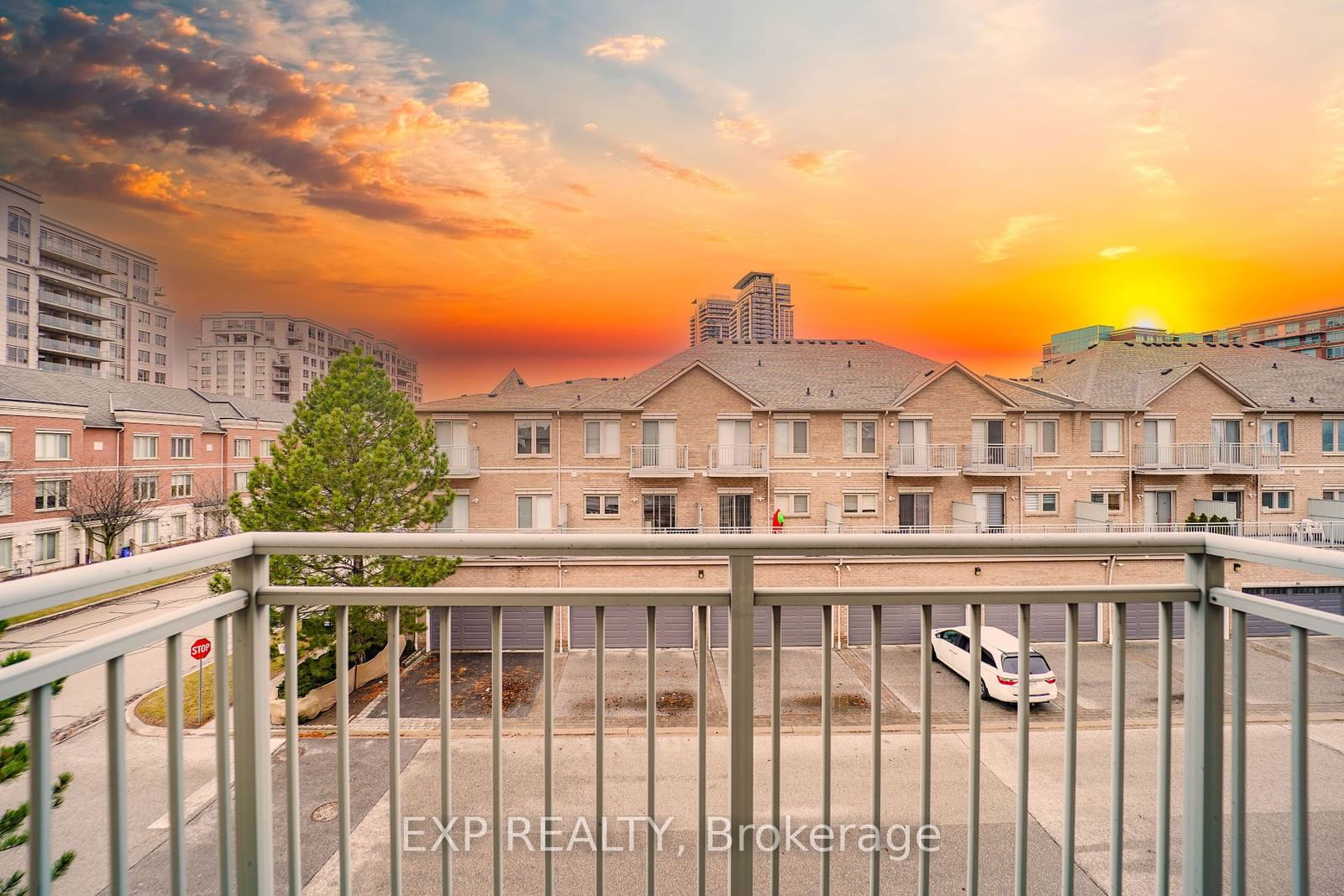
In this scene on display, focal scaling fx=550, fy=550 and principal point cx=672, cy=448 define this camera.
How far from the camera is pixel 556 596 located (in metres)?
1.23

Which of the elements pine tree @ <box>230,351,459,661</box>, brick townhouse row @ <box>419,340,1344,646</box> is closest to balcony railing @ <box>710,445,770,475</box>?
brick townhouse row @ <box>419,340,1344,646</box>

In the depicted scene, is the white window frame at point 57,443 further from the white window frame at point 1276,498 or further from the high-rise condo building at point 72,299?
the white window frame at point 1276,498

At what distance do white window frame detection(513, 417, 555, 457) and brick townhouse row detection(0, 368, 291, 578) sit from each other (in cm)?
545

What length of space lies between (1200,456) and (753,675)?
19072 millimetres

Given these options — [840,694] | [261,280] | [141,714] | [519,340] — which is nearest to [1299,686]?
[141,714]

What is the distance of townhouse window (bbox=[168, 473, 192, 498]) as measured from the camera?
62.8 ft

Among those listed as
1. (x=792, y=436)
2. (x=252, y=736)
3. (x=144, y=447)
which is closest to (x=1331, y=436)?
(x=792, y=436)

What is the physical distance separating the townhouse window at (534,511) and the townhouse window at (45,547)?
13241mm

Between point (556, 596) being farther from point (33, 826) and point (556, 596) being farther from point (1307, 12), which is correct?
point (1307, 12)

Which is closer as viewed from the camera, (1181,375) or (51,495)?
(1181,375)

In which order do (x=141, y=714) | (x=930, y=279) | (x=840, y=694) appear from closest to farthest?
(x=141, y=714), (x=840, y=694), (x=930, y=279)

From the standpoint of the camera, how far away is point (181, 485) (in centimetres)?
1953

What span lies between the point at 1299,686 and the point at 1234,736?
6.7 inches

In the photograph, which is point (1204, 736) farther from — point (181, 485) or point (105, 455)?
point (181, 485)
